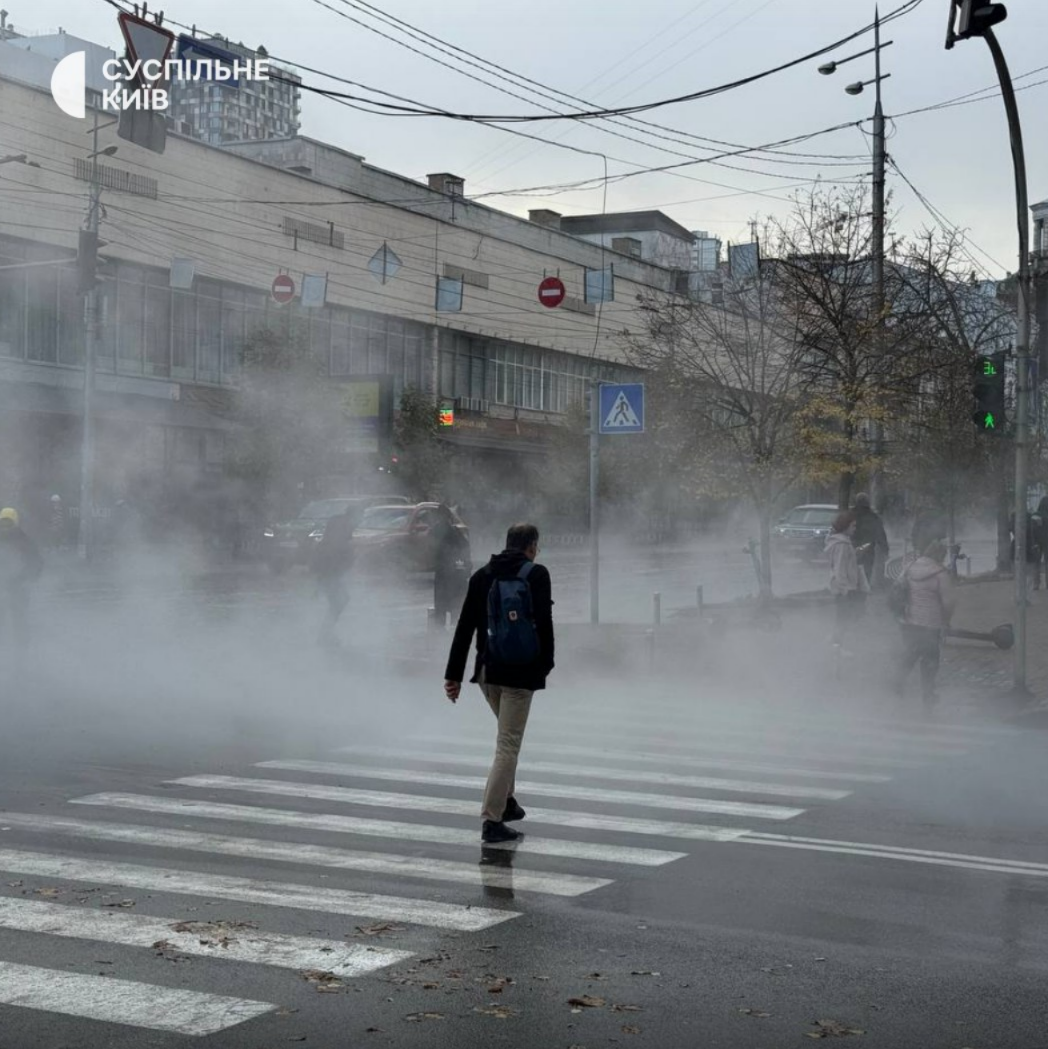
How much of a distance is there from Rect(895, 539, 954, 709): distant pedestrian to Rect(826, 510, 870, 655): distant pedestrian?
7.27 feet

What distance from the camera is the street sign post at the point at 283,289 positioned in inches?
730

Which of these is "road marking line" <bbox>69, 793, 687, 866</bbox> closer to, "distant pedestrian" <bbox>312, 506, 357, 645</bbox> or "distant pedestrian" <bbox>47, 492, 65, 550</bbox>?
"distant pedestrian" <bbox>47, 492, 65, 550</bbox>

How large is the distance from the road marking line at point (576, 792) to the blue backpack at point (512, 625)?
1.17m

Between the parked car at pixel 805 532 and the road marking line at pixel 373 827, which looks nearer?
the road marking line at pixel 373 827

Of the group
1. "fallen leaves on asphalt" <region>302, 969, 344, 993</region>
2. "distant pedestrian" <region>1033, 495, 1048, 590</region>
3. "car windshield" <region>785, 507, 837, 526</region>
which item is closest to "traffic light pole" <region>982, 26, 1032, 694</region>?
"fallen leaves on asphalt" <region>302, 969, 344, 993</region>

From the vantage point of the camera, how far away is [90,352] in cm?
1221

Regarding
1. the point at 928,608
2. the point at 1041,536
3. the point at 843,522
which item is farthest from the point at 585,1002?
the point at 1041,536

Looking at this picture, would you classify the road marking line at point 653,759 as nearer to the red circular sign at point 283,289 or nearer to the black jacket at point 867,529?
the black jacket at point 867,529

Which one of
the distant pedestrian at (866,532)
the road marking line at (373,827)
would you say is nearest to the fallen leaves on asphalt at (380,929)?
the road marking line at (373,827)

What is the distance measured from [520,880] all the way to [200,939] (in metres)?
1.35

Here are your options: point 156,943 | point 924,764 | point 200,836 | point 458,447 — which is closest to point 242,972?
point 156,943

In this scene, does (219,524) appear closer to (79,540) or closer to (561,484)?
(79,540)

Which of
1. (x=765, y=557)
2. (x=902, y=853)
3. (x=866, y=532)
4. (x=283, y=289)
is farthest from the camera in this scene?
(x=283, y=289)

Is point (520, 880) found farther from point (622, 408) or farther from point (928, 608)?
point (622, 408)
